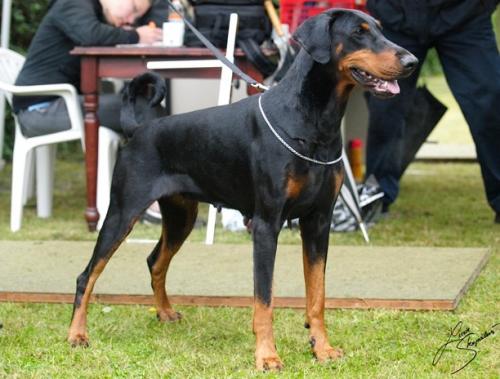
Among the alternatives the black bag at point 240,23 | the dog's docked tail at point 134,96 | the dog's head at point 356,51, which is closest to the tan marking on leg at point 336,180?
the dog's head at point 356,51

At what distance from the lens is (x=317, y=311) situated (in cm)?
421

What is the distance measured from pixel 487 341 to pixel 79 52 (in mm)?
3498

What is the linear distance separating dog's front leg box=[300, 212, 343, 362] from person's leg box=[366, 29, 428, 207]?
2969mm

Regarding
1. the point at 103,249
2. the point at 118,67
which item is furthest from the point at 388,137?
the point at 103,249

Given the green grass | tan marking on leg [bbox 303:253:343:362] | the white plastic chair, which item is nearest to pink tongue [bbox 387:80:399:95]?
tan marking on leg [bbox 303:253:343:362]

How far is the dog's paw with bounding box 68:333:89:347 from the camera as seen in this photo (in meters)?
4.44

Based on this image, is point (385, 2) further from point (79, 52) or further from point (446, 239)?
point (79, 52)

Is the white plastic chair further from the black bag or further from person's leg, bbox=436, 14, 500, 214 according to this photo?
person's leg, bbox=436, 14, 500, 214

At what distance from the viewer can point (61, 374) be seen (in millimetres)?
4023

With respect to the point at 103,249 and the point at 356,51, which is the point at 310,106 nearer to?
the point at 356,51

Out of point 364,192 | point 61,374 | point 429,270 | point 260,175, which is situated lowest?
point 364,192

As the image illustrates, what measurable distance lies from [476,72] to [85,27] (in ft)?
8.29

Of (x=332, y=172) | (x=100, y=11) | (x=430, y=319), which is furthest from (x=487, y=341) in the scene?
(x=100, y=11)

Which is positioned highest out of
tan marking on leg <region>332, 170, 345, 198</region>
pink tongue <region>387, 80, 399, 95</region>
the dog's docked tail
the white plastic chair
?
pink tongue <region>387, 80, 399, 95</region>
